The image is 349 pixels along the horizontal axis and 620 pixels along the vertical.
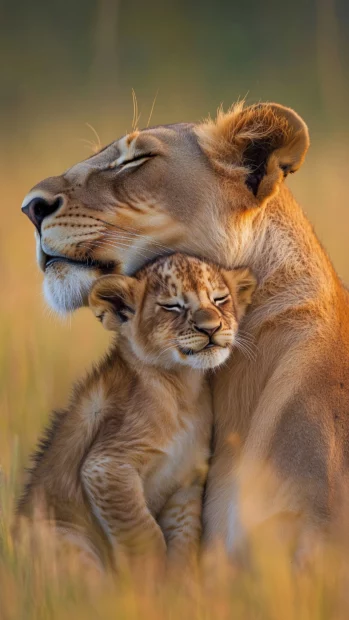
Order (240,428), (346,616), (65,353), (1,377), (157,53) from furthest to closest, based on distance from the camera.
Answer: (157,53) → (65,353) → (1,377) → (240,428) → (346,616)

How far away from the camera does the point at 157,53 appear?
14133 mm

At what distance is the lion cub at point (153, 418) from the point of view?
14.3 ft

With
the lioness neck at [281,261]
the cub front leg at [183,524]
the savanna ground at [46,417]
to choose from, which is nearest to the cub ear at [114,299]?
the savanna ground at [46,417]

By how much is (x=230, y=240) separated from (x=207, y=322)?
391 millimetres

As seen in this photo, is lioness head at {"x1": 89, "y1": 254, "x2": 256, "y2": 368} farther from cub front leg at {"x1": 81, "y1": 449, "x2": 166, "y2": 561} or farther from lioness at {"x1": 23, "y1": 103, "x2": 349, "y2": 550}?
cub front leg at {"x1": 81, "y1": 449, "x2": 166, "y2": 561}

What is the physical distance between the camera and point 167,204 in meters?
4.58

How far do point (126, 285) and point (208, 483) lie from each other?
783 mm

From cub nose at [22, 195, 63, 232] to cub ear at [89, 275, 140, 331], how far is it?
1.03 feet

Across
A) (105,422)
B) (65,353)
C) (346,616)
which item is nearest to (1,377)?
(65,353)

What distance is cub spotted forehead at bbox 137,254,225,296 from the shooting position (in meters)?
4.45

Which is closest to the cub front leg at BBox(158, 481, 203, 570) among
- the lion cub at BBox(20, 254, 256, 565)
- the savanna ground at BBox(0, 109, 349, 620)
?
the lion cub at BBox(20, 254, 256, 565)

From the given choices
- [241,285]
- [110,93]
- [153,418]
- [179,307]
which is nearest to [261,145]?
[241,285]

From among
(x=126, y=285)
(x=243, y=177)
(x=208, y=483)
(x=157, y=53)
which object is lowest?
(x=208, y=483)

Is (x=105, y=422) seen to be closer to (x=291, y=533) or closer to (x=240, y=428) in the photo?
(x=240, y=428)
